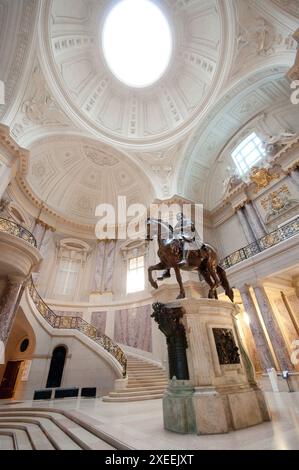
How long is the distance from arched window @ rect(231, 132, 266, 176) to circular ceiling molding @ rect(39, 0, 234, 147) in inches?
142

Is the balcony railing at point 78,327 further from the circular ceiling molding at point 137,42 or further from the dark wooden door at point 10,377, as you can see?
the circular ceiling molding at point 137,42

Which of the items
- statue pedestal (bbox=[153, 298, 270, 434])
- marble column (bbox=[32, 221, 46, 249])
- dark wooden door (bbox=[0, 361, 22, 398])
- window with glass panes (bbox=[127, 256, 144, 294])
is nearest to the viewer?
statue pedestal (bbox=[153, 298, 270, 434])

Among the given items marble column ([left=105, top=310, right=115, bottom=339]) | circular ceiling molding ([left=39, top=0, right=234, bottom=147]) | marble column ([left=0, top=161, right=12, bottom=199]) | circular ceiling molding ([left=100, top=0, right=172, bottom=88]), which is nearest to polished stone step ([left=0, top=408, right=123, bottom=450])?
marble column ([left=105, top=310, right=115, bottom=339])

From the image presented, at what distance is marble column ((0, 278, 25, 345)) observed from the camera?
751 centimetres

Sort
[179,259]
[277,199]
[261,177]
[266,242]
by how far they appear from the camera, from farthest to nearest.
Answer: [261,177]
[277,199]
[266,242]
[179,259]

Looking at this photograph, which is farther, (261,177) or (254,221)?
(254,221)

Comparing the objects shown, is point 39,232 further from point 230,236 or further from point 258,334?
point 258,334

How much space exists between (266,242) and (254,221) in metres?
2.55

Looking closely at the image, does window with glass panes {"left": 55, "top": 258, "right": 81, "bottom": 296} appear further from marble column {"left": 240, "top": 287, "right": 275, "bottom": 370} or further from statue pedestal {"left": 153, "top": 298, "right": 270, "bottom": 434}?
statue pedestal {"left": 153, "top": 298, "right": 270, "bottom": 434}

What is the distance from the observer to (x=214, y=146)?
53.7ft

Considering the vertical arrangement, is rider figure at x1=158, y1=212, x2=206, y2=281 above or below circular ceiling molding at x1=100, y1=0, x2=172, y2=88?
below

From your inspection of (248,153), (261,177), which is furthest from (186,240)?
(248,153)

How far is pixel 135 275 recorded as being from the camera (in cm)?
1619
